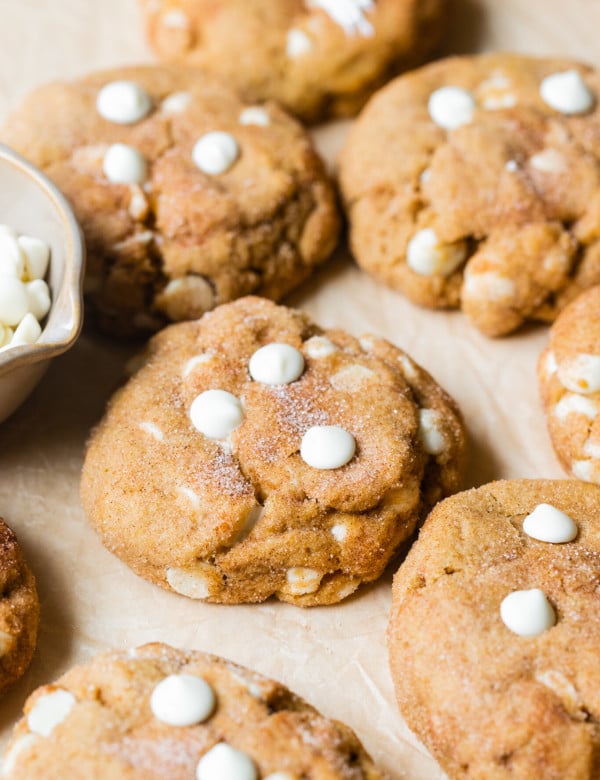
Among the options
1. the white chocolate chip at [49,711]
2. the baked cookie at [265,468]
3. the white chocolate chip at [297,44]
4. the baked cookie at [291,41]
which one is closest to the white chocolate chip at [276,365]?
the baked cookie at [265,468]

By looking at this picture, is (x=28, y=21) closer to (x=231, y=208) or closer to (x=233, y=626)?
(x=231, y=208)

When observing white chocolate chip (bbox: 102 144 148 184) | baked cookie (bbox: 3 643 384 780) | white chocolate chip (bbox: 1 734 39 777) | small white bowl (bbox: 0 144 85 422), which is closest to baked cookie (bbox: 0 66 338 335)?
white chocolate chip (bbox: 102 144 148 184)

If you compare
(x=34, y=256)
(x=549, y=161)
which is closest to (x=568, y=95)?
(x=549, y=161)

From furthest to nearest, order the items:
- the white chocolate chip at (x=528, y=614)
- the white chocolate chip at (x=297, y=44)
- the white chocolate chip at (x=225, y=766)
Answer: the white chocolate chip at (x=297, y=44) < the white chocolate chip at (x=528, y=614) < the white chocolate chip at (x=225, y=766)

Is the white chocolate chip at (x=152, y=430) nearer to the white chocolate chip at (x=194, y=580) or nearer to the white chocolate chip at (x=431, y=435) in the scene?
the white chocolate chip at (x=194, y=580)

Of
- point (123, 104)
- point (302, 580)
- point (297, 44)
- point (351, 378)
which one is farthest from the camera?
point (297, 44)

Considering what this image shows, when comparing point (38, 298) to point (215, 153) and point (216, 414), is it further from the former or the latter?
point (215, 153)
